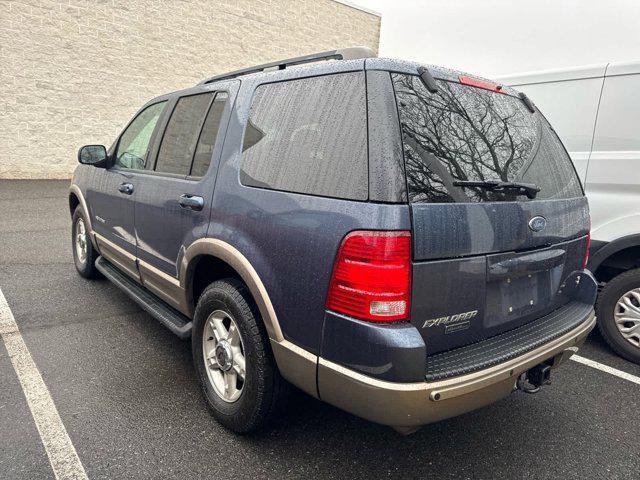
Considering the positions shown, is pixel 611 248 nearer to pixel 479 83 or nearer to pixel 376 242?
pixel 479 83

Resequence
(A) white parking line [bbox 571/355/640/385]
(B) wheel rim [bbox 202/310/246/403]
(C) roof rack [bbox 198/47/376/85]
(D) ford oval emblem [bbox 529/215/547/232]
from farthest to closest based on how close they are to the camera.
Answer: (A) white parking line [bbox 571/355/640/385] < (B) wheel rim [bbox 202/310/246/403] < (C) roof rack [bbox 198/47/376/85] < (D) ford oval emblem [bbox 529/215/547/232]

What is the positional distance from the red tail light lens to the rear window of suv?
21cm

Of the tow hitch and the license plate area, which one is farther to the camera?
the tow hitch

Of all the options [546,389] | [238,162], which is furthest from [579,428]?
[238,162]

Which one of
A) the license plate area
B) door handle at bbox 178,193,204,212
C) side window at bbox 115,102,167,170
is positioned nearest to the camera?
the license plate area

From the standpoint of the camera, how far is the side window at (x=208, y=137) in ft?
8.32

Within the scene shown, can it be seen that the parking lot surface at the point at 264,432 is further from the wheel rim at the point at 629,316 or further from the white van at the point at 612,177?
the white van at the point at 612,177

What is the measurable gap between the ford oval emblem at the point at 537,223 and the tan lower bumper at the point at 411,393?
0.60m

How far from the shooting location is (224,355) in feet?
7.68

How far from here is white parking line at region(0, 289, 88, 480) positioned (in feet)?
6.73

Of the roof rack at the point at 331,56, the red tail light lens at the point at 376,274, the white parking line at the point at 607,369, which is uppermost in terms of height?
the roof rack at the point at 331,56

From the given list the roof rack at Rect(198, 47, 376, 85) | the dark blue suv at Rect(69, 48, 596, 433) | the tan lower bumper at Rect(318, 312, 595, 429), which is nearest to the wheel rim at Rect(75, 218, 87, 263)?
the dark blue suv at Rect(69, 48, 596, 433)

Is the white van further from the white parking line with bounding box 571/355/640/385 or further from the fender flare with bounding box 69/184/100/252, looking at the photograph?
the fender flare with bounding box 69/184/100/252

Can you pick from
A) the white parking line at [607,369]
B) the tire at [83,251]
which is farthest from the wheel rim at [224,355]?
the white parking line at [607,369]
